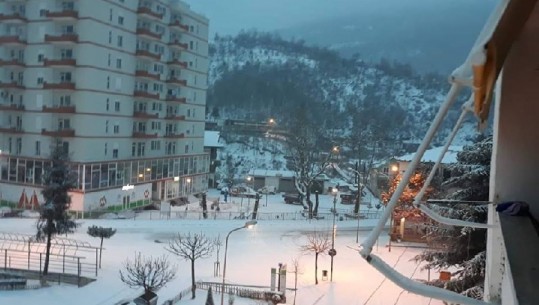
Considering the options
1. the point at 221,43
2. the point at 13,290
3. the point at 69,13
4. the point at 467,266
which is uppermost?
the point at 221,43

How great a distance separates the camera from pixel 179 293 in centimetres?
2161

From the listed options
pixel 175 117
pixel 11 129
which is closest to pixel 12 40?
pixel 11 129

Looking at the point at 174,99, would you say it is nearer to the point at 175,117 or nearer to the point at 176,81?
the point at 176,81

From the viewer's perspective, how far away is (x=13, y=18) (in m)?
42.2

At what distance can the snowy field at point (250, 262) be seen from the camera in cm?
2141

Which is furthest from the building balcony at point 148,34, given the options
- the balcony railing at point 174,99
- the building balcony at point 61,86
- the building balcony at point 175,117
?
the building balcony at point 61,86

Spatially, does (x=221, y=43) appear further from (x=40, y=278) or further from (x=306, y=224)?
(x=40, y=278)


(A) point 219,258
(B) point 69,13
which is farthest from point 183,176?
(A) point 219,258

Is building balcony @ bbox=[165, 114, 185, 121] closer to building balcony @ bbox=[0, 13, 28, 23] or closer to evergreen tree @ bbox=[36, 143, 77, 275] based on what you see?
building balcony @ bbox=[0, 13, 28, 23]

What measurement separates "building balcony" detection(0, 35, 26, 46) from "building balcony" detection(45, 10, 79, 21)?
3340 mm

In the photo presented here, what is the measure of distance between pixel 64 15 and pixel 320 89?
4174 inches

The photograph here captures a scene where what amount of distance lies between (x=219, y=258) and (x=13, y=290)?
9362mm

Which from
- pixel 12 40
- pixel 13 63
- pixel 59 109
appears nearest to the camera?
pixel 59 109

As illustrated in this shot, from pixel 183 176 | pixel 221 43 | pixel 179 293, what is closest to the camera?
pixel 179 293
